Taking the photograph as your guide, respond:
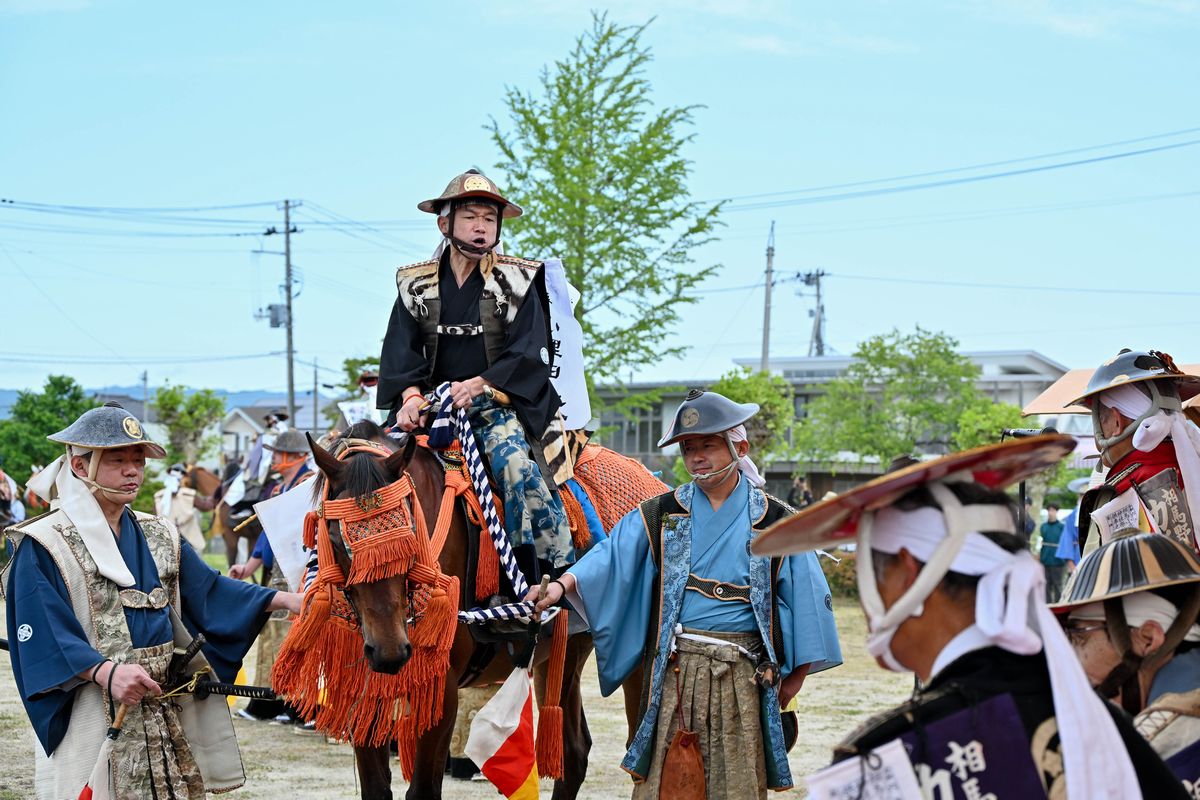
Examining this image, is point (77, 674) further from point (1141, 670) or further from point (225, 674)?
point (1141, 670)

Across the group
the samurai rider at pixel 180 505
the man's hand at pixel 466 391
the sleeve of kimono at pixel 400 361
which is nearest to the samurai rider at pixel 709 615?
the man's hand at pixel 466 391

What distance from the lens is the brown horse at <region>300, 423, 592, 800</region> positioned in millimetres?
5012

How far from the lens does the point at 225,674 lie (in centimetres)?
504

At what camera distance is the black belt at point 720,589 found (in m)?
5.13

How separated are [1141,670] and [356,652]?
3.15m

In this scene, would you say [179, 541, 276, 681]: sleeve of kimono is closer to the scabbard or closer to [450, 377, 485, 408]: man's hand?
the scabbard

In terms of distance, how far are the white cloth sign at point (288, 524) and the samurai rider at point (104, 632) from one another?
45.3 inches

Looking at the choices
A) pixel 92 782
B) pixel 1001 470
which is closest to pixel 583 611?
pixel 92 782

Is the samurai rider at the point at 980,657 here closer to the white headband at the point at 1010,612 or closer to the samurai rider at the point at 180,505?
the white headband at the point at 1010,612

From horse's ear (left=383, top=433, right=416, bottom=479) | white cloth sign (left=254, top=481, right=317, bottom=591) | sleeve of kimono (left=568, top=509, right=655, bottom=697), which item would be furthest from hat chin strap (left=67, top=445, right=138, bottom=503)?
sleeve of kimono (left=568, top=509, right=655, bottom=697)

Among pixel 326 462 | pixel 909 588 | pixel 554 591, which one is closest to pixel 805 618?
pixel 554 591

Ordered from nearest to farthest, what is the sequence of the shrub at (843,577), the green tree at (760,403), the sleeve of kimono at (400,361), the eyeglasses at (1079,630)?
the eyeglasses at (1079,630) → the sleeve of kimono at (400,361) → the shrub at (843,577) → the green tree at (760,403)

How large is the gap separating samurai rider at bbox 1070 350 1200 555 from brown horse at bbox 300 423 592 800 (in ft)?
9.15

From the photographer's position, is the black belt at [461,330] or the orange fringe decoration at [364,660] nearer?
the orange fringe decoration at [364,660]
